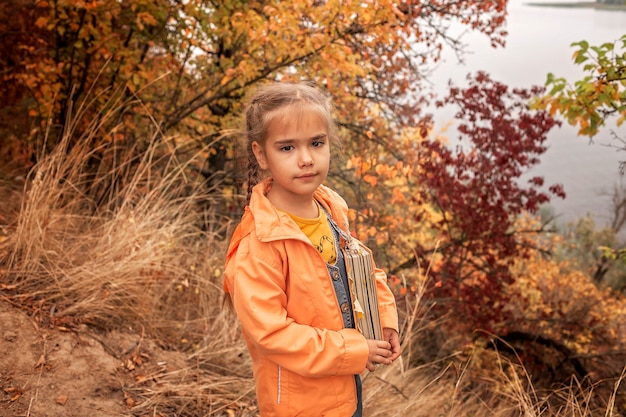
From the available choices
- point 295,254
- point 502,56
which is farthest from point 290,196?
point 502,56

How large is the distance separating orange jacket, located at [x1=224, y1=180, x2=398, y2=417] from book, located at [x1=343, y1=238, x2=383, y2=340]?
0.31ft

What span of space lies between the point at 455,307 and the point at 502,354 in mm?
1458

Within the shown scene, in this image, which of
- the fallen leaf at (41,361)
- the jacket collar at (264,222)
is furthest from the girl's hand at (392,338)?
the fallen leaf at (41,361)

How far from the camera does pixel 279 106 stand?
1586mm

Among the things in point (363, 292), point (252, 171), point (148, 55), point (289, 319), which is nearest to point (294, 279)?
point (289, 319)

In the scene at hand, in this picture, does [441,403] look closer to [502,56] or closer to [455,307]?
[455,307]

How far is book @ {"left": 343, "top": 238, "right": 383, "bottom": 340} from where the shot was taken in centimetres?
170

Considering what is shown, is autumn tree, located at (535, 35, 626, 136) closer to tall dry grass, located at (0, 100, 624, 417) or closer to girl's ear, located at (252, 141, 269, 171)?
tall dry grass, located at (0, 100, 624, 417)

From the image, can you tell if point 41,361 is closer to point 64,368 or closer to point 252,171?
point 64,368

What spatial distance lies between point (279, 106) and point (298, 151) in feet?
0.52

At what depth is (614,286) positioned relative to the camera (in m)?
20.7

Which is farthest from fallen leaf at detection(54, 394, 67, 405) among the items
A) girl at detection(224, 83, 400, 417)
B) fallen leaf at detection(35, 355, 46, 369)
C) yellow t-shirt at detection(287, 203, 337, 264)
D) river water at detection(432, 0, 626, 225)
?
river water at detection(432, 0, 626, 225)

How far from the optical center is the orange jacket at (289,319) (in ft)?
4.97

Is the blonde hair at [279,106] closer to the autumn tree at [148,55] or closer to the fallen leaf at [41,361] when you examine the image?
the fallen leaf at [41,361]
